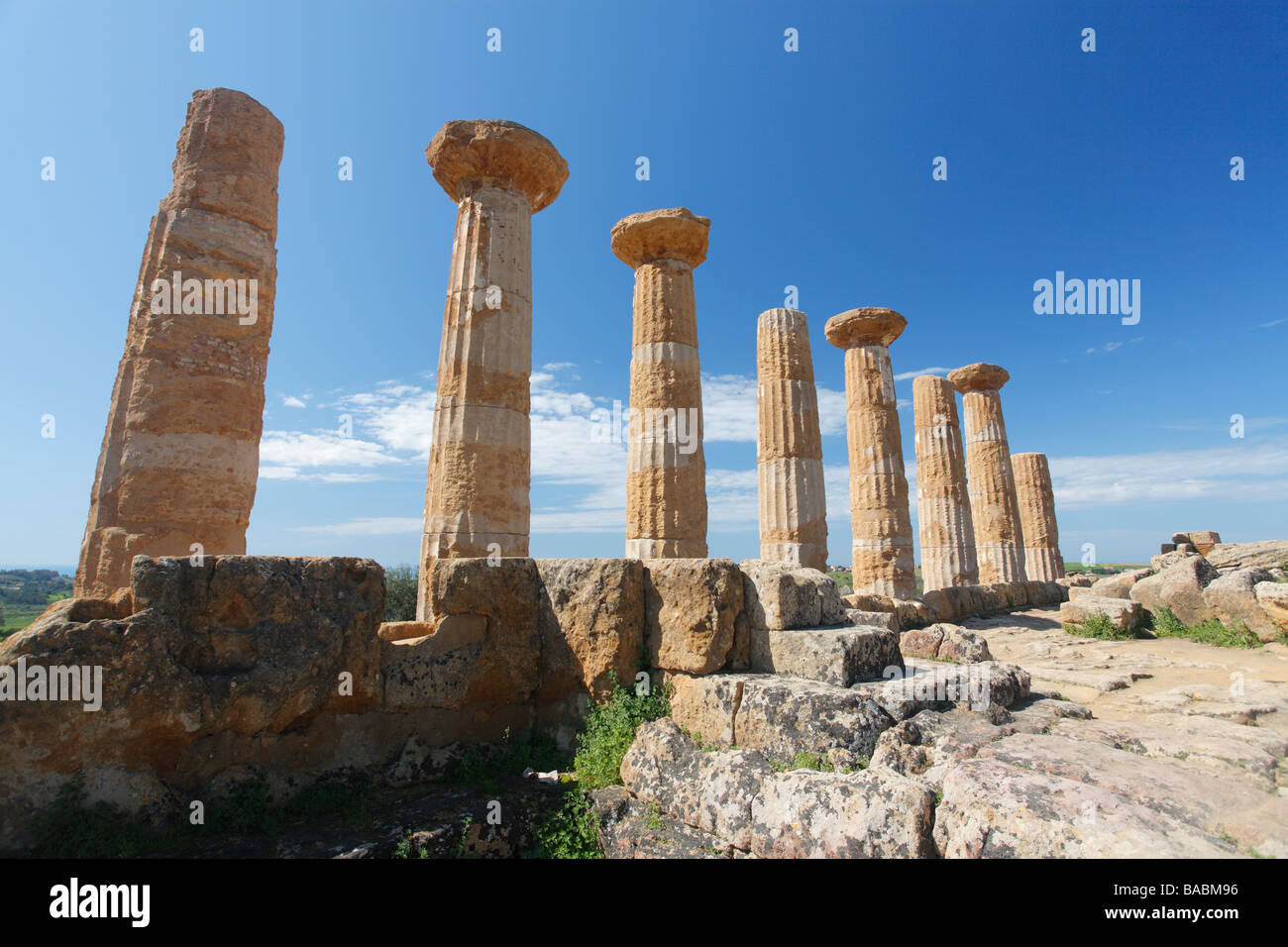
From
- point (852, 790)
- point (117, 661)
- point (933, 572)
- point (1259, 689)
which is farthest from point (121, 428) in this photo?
point (933, 572)

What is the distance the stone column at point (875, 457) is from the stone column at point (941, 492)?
94.7 inches

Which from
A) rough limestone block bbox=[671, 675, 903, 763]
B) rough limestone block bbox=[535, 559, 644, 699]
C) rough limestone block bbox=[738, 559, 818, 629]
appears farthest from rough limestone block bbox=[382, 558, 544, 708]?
rough limestone block bbox=[738, 559, 818, 629]

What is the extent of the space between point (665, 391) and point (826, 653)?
21.6 feet

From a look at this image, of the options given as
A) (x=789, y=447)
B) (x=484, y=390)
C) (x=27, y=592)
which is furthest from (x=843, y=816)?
(x=27, y=592)

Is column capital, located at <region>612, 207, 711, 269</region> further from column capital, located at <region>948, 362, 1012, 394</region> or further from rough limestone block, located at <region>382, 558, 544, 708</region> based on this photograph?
column capital, located at <region>948, 362, 1012, 394</region>

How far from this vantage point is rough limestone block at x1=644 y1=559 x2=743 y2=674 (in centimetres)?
395

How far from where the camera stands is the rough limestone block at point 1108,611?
9453 mm

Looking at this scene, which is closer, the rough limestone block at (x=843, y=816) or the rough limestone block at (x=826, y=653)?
the rough limestone block at (x=843, y=816)

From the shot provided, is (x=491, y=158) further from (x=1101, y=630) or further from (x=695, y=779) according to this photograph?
(x=1101, y=630)

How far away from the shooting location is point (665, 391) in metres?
9.96

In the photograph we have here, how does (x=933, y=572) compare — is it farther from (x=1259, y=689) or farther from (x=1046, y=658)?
(x=1259, y=689)

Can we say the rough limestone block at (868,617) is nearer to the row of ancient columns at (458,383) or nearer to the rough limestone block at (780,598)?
the rough limestone block at (780,598)

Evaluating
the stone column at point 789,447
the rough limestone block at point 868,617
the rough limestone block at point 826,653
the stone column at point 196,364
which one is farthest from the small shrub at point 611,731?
the stone column at point 789,447
